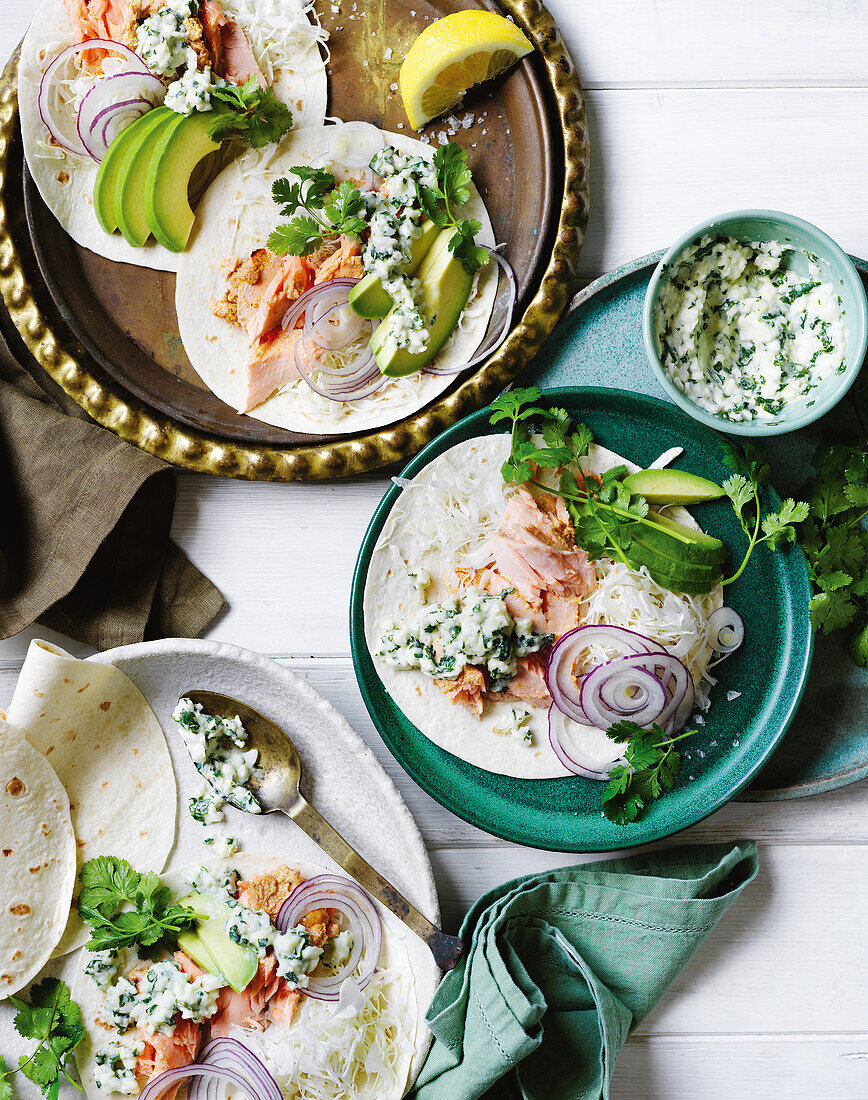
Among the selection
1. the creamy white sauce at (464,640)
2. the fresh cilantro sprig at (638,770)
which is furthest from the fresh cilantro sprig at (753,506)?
the creamy white sauce at (464,640)

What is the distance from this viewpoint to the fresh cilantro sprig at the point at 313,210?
201 cm

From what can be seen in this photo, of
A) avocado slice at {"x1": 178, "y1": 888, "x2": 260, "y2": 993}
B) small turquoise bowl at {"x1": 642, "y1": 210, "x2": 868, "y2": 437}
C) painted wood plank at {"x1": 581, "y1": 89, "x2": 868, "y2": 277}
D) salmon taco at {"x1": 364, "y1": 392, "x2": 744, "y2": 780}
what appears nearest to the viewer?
small turquoise bowl at {"x1": 642, "y1": 210, "x2": 868, "y2": 437}

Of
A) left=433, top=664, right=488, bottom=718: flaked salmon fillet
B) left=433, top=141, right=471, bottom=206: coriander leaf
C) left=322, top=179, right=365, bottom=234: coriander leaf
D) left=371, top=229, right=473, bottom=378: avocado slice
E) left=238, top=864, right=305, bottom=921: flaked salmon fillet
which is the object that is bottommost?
left=238, top=864, right=305, bottom=921: flaked salmon fillet

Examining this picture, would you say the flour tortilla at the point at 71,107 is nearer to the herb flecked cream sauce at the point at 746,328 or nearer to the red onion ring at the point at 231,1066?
the herb flecked cream sauce at the point at 746,328

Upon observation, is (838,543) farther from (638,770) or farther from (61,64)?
(61,64)

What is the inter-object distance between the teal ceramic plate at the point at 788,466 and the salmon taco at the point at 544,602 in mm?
213

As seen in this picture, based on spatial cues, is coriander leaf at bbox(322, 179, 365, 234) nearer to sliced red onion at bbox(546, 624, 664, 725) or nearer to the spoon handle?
sliced red onion at bbox(546, 624, 664, 725)

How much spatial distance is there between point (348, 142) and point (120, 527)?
1147 millimetres

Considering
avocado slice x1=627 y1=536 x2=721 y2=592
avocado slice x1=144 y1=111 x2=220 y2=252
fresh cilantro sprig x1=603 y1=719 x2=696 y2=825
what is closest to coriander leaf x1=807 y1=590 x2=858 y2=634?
avocado slice x1=627 y1=536 x2=721 y2=592

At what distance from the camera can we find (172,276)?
2.17 metres

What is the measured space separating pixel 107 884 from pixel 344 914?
606 mm

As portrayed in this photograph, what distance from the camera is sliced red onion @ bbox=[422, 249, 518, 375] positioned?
2047 millimetres

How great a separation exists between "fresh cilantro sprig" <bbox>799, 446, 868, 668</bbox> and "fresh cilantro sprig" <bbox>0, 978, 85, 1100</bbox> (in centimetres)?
209

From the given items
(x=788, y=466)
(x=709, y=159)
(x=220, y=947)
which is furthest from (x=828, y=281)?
(x=220, y=947)
